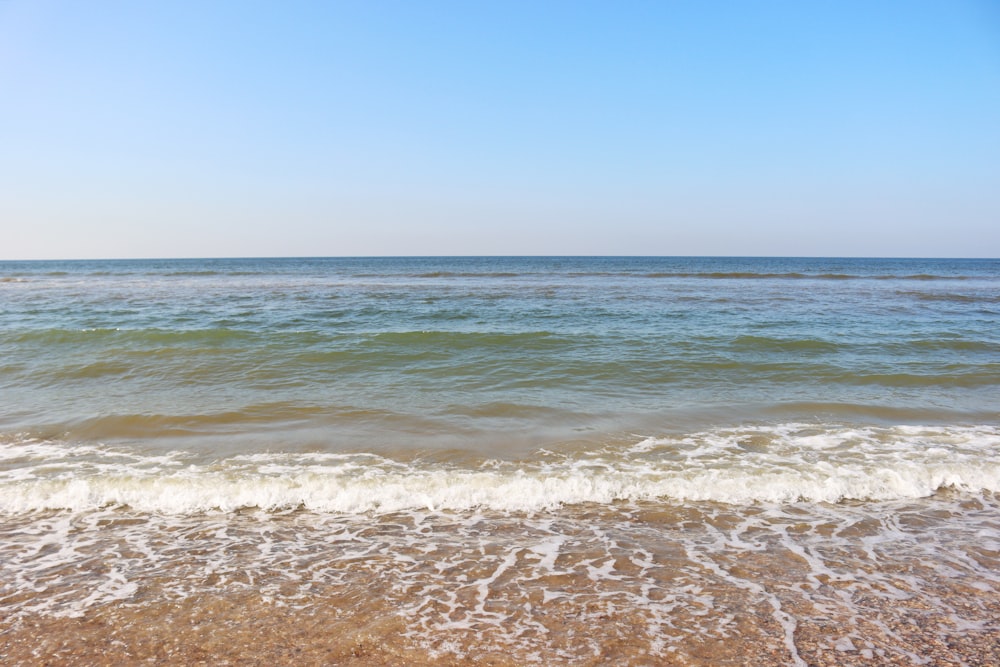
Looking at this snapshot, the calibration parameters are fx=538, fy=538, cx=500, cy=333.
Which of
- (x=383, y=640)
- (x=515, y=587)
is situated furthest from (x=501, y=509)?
(x=383, y=640)

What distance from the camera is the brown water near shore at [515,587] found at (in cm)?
333

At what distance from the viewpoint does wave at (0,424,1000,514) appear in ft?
18.9

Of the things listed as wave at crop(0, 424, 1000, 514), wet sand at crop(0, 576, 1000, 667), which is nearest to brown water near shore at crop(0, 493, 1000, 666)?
wet sand at crop(0, 576, 1000, 667)

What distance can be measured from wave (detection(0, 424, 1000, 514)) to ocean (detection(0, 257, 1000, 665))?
0.04 metres

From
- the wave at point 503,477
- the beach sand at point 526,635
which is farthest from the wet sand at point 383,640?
the wave at point 503,477

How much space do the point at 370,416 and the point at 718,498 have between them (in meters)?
5.41

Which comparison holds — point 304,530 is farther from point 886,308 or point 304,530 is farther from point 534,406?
point 886,308

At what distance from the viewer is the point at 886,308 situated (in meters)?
23.3

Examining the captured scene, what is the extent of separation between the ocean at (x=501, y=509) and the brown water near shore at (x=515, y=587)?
23 millimetres

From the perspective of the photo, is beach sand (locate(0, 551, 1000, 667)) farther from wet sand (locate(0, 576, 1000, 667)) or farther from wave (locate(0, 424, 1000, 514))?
wave (locate(0, 424, 1000, 514))

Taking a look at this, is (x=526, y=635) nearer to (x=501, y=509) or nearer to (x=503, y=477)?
(x=501, y=509)

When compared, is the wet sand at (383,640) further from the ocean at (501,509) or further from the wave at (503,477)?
the wave at (503,477)

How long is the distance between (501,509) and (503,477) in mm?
641

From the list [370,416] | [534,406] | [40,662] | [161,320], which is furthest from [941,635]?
[161,320]
